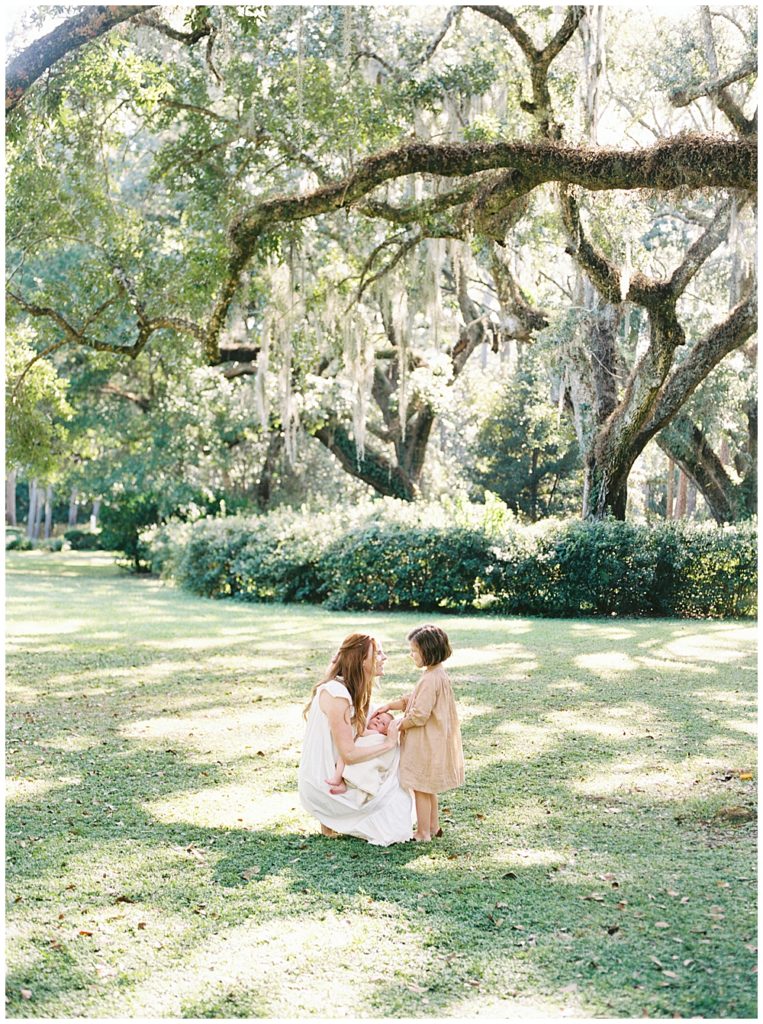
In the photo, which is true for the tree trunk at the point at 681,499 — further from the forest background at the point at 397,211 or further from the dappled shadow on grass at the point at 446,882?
the dappled shadow on grass at the point at 446,882

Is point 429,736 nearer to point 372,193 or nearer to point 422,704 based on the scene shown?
point 422,704

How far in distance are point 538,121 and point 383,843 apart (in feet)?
27.1

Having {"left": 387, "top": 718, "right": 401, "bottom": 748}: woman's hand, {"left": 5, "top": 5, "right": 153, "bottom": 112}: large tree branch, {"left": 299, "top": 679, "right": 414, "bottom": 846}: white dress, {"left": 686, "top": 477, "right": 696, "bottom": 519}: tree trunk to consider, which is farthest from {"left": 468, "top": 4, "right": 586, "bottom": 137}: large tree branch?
{"left": 686, "top": 477, "right": 696, "bottom": 519}: tree trunk

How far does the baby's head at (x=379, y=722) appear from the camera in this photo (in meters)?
4.77

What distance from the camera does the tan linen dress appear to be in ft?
15.1

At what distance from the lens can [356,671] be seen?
185 inches

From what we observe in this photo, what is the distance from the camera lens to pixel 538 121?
34.5ft

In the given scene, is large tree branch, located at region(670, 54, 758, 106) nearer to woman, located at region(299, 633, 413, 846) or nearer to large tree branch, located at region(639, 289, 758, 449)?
large tree branch, located at region(639, 289, 758, 449)

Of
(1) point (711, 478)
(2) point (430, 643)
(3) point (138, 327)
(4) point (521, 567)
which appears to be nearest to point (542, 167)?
(2) point (430, 643)

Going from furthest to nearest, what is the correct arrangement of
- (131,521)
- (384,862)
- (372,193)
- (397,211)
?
1. (131,521)
2. (372,193)
3. (397,211)
4. (384,862)

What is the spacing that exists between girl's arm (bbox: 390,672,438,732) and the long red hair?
8.9 inches

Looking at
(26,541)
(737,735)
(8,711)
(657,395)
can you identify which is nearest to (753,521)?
(657,395)

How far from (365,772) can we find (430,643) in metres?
0.66

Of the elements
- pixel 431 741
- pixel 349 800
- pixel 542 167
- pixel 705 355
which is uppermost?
pixel 705 355
